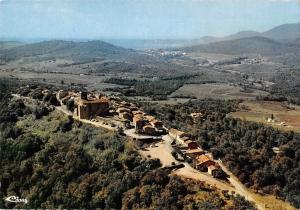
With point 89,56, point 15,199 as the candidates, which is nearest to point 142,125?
point 15,199

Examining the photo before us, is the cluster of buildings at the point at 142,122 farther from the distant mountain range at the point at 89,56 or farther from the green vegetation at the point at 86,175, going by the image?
the distant mountain range at the point at 89,56

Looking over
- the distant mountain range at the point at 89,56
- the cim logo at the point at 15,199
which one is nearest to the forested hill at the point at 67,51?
the distant mountain range at the point at 89,56

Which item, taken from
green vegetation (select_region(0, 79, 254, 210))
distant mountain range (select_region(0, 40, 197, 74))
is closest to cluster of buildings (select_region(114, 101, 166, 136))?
green vegetation (select_region(0, 79, 254, 210))

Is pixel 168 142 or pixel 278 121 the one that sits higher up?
pixel 168 142

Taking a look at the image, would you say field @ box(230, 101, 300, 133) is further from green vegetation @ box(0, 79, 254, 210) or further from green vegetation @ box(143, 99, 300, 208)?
green vegetation @ box(0, 79, 254, 210)

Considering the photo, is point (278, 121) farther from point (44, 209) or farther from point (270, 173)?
point (44, 209)

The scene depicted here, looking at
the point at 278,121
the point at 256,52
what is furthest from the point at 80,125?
the point at 256,52
